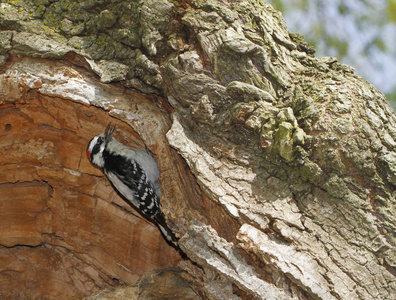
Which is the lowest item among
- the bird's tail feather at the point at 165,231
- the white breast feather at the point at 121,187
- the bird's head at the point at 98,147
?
the white breast feather at the point at 121,187

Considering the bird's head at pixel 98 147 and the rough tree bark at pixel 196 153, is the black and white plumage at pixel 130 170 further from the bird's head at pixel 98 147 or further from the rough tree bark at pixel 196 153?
the rough tree bark at pixel 196 153

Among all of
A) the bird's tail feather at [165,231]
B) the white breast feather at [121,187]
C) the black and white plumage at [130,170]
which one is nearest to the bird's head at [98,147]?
the black and white plumage at [130,170]

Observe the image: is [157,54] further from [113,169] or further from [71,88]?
[113,169]

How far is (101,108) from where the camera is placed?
2928 millimetres

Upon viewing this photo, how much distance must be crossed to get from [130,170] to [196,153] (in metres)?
1.17

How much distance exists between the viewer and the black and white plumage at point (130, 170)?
306 centimetres

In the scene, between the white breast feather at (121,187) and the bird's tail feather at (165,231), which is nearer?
the bird's tail feather at (165,231)

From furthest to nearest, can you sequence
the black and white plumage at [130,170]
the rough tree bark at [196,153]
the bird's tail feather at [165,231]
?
the black and white plumage at [130,170] → the bird's tail feather at [165,231] → the rough tree bark at [196,153]

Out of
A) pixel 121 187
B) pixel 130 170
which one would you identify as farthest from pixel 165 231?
pixel 130 170

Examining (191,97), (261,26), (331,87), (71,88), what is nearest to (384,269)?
(331,87)

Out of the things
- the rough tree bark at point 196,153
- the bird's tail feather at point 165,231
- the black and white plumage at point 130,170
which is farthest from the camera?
the black and white plumage at point 130,170

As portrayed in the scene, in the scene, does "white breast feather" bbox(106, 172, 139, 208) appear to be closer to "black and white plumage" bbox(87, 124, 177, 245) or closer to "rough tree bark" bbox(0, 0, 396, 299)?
"black and white plumage" bbox(87, 124, 177, 245)

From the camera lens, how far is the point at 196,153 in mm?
2516

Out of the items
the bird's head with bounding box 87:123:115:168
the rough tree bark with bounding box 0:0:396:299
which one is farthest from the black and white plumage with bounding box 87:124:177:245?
the rough tree bark with bounding box 0:0:396:299
